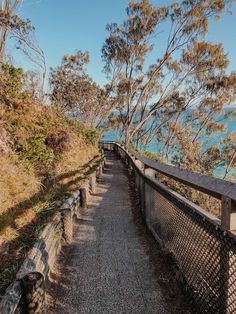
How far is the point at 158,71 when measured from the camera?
83.3ft

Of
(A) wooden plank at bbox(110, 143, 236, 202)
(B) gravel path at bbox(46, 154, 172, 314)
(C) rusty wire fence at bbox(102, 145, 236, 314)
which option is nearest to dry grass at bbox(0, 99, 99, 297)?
(B) gravel path at bbox(46, 154, 172, 314)

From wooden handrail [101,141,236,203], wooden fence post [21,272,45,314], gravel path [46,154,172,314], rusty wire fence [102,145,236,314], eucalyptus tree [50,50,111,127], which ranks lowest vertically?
gravel path [46,154,172,314]

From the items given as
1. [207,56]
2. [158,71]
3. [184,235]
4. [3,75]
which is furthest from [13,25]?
[207,56]

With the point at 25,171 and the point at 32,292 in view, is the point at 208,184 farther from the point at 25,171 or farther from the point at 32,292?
the point at 25,171

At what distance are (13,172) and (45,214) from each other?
1.01 meters

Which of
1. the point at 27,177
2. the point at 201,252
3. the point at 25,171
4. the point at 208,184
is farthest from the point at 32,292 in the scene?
the point at 25,171

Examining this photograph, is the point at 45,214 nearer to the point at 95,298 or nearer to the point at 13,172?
the point at 13,172

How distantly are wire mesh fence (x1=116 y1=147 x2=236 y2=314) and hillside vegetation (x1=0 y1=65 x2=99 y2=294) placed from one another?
6.48 ft

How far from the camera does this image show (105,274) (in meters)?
3.56

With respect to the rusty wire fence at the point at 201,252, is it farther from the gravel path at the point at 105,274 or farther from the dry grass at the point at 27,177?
the dry grass at the point at 27,177

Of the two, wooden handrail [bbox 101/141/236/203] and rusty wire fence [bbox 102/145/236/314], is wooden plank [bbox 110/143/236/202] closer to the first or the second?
wooden handrail [bbox 101/141/236/203]

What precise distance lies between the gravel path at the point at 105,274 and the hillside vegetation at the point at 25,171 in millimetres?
625

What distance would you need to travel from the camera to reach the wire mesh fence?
211cm

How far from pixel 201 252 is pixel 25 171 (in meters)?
4.00
